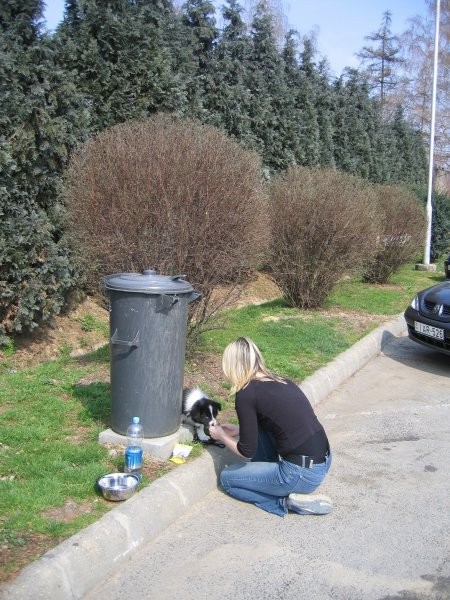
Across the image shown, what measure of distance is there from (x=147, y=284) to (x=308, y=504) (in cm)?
179

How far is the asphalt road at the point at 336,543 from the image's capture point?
300 centimetres

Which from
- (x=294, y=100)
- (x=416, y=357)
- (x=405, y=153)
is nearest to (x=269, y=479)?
(x=416, y=357)

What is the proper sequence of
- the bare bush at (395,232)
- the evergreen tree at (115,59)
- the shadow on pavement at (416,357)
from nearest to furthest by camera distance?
the shadow on pavement at (416,357), the evergreen tree at (115,59), the bare bush at (395,232)

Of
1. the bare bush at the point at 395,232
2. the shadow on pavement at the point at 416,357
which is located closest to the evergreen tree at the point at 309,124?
the bare bush at the point at 395,232

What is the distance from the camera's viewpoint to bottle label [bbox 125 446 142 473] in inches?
149

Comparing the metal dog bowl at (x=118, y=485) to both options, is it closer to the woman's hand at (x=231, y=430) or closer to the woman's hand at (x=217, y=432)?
the woman's hand at (x=217, y=432)

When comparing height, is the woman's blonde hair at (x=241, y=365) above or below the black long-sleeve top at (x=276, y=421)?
above

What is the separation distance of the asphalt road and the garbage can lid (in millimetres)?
1429

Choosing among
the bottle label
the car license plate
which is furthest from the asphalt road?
the car license plate

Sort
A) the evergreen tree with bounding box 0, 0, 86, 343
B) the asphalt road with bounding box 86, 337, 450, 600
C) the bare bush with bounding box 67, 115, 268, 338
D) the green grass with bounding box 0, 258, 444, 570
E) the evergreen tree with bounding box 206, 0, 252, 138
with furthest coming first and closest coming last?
1. the evergreen tree with bounding box 206, 0, 252, 138
2. the evergreen tree with bounding box 0, 0, 86, 343
3. the bare bush with bounding box 67, 115, 268, 338
4. the green grass with bounding box 0, 258, 444, 570
5. the asphalt road with bounding box 86, 337, 450, 600

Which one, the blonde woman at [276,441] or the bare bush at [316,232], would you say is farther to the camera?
the bare bush at [316,232]

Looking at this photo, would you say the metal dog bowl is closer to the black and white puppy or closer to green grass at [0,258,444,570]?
green grass at [0,258,444,570]

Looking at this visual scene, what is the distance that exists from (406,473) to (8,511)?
111 inches

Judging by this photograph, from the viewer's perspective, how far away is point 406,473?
446 cm
